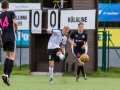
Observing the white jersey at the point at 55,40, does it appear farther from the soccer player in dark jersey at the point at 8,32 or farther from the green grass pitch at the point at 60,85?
the soccer player in dark jersey at the point at 8,32

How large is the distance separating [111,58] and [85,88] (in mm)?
11203

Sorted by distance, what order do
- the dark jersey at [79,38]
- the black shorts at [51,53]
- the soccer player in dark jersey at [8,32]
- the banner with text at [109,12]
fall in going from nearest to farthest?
the soccer player in dark jersey at [8,32]
the black shorts at [51,53]
the dark jersey at [79,38]
the banner with text at [109,12]

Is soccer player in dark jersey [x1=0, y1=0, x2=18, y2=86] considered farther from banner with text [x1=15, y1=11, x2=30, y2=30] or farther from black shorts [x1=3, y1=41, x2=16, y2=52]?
banner with text [x1=15, y1=11, x2=30, y2=30]

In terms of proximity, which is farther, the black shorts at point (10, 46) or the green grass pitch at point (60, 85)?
the black shorts at point (10, 46)

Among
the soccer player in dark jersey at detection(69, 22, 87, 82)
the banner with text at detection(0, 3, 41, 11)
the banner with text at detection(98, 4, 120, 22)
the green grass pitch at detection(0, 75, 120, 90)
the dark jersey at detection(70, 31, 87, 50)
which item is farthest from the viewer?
the banner with text at detection(0, 3, 41, 11)

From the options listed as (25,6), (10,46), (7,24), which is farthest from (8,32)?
(25,6)

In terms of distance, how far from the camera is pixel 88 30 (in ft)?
70.2

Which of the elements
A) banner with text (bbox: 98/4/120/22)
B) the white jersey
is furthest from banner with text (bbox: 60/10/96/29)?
banner with text (bbox: 98/4/120/22)

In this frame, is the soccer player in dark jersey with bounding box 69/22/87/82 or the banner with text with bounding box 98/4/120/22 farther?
the banner with text with bounding box 98/4/120/22

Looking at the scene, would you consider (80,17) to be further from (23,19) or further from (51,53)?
(51,53)

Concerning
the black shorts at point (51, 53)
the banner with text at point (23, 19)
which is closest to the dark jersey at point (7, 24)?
the black shorts at point (51, 53)

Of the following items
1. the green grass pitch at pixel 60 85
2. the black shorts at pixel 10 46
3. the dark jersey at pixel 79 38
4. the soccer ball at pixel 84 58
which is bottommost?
the green grass pitch at pixel 60 85

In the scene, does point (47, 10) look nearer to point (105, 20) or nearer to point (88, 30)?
point (88, 30)

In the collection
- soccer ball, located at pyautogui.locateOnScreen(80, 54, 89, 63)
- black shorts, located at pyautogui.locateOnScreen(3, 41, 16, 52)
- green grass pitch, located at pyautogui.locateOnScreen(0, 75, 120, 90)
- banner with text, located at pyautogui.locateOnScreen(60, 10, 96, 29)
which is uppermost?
banner with text, located at pyautogui.locateOnScreen(60, 10, 96, 29)
